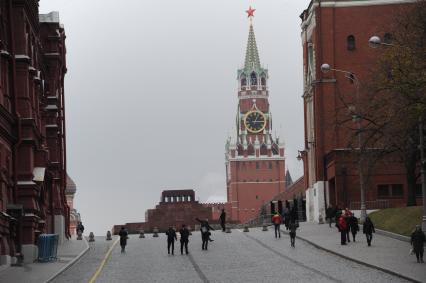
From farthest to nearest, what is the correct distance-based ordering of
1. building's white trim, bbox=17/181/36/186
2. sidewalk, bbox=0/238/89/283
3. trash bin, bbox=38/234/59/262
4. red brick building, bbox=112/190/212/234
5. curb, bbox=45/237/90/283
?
red brick building, bbox=112/190/212/234
building's white trim, bbox=17/181/36/186
trash bin, bbox=38/234/59/262
curb, bbox=45/237/90/283
sidewalk, bbox=0/238/89/283

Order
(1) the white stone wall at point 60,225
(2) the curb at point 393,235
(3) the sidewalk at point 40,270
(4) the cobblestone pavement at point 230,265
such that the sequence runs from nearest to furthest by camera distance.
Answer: (4) the cobblestone pavement at point 230,265 < (3) the sidewalk at point 40,270 < (2) the curb at point 393,235 < (1) the white stone wall at point 60,225

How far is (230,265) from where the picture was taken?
40906mm

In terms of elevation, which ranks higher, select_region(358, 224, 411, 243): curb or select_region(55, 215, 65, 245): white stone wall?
select_region(55, 215, 65, 245): white stone wall

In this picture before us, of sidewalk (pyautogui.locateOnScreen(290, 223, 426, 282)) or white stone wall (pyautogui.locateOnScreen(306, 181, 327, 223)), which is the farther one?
white stone wall (pyautogui.locateOnScreen(306, 181, 327, 223))

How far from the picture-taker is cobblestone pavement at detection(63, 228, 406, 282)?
35281mm

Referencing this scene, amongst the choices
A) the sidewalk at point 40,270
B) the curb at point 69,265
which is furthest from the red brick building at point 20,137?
the curb at point 69,265

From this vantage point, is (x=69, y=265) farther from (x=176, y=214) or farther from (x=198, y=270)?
(x=176, y=214)

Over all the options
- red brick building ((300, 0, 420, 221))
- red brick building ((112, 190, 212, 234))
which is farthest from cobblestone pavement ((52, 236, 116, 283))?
red brick building ((112, 190, 212, 234))

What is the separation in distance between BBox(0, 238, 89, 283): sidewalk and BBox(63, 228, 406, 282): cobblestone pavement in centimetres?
52

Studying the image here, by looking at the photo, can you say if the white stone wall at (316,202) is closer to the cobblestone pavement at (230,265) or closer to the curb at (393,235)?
the curb at (393,235)

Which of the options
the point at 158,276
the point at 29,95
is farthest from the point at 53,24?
the point at 158,276

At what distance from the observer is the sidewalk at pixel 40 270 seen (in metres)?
36.7

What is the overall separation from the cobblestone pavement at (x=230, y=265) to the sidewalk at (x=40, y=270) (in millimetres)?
515

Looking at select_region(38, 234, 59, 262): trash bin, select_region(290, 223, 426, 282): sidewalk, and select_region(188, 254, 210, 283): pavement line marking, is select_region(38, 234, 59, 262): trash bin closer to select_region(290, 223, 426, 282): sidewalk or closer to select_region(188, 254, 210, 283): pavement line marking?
select_region(188, 254, 210, 283): pavement line marking
